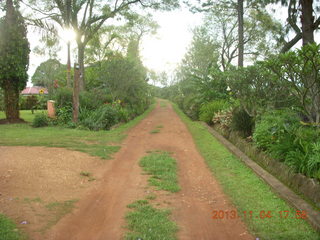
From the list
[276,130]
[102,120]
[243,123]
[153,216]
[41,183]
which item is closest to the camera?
[153,216]

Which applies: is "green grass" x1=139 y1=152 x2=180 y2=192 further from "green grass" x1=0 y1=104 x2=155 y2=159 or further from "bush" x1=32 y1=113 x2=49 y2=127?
"bush" x1=32 y1=113 x2=49 y2=127

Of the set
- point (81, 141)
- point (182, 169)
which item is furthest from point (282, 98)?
point (81, 141)

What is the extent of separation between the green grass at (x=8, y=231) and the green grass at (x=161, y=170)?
2.56 metres

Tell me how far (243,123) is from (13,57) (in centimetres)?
1092

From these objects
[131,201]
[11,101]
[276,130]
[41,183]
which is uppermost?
[11,101]

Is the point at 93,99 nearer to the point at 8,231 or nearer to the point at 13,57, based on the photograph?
the point at 13,57

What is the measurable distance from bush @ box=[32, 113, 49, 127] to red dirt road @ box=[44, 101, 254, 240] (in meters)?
7.29

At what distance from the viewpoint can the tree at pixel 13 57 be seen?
45.3 ft

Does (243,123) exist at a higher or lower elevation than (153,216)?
higher

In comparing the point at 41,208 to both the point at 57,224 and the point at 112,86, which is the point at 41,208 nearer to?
the point at 57,224

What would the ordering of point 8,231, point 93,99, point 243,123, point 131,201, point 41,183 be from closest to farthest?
point 8,231 < point 131,201 < point 41,183 < point 243,123 < point 93,99

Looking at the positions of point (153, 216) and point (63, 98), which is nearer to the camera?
point (153, 216)

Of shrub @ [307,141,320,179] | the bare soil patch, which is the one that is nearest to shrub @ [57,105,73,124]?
the bare soil patch

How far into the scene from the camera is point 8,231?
3.48 m
